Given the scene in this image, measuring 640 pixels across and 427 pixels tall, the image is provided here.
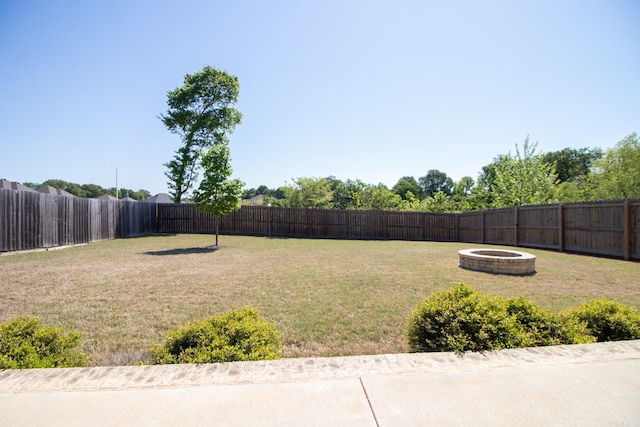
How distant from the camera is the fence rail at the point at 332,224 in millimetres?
10016

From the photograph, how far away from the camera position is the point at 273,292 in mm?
5648

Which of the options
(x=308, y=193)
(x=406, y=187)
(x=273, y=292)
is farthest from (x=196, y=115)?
(x=406, y=187)

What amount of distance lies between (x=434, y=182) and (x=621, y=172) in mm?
65346

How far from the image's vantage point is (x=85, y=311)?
4559mm

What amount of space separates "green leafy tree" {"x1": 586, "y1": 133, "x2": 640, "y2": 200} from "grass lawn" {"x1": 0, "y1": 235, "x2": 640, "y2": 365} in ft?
50.1

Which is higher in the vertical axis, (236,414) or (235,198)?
(235,198)

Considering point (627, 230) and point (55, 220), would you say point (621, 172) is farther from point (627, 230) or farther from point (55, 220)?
point (55, 220)

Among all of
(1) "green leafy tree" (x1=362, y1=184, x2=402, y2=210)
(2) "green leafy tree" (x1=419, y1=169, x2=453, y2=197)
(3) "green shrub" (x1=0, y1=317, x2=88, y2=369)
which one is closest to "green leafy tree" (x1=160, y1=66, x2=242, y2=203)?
(1) "green leafy tree" (x1=362, y1=184, x2=402, y2=210)

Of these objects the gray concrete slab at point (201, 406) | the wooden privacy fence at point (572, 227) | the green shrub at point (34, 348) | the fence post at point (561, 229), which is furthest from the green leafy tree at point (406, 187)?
the gray concrete slab at point (201, 406)

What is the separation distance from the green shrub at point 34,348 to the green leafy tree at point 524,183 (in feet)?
75.3

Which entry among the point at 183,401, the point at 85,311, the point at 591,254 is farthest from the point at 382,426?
the point at 591,254

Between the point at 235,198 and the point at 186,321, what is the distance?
10289 millimetres

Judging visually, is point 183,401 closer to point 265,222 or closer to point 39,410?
point 39,410

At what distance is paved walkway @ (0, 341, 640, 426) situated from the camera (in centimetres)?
174
